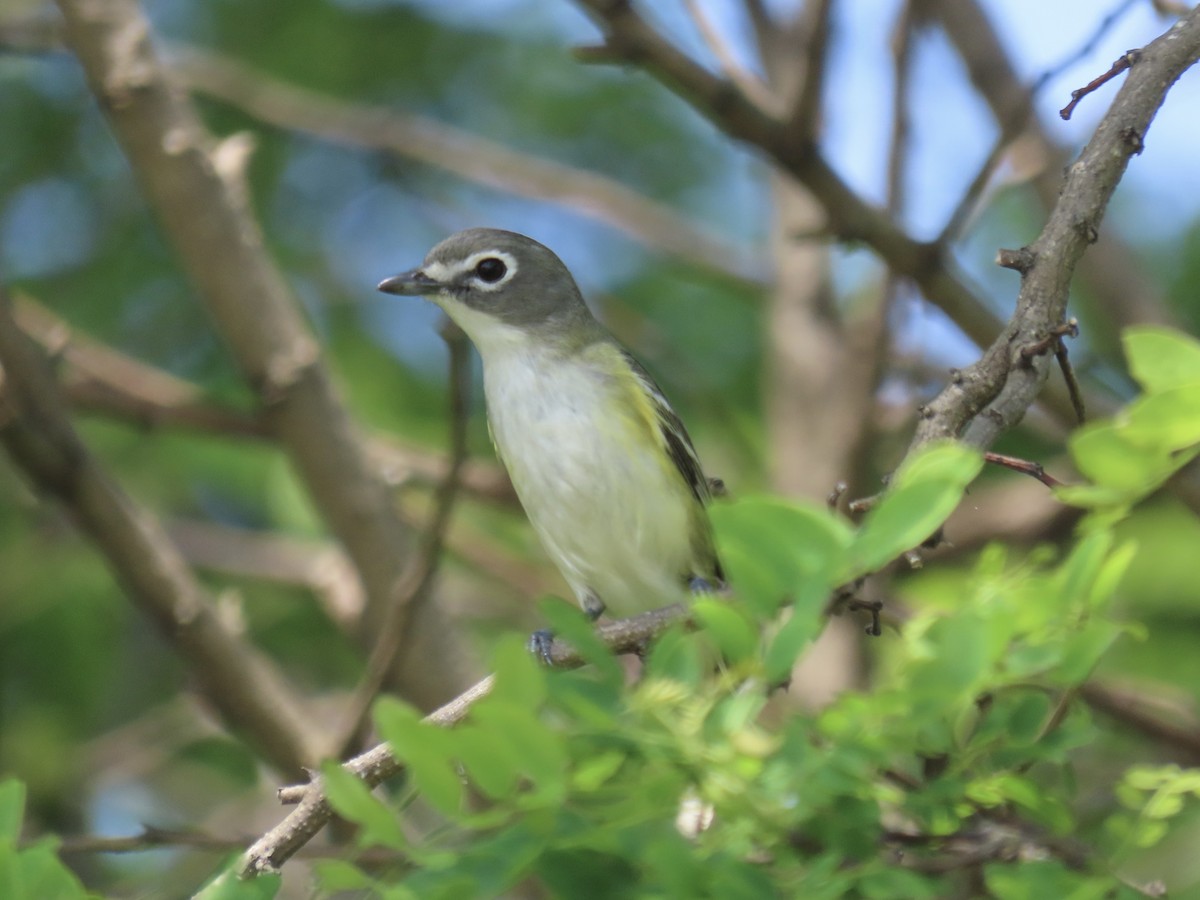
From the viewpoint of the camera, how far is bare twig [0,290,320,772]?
4.43 meters

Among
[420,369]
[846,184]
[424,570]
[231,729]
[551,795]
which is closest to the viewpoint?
[551,795]

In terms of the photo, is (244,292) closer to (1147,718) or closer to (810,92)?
(810,92)

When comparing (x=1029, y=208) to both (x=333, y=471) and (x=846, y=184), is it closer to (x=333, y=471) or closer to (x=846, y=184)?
(x=846, y=184)

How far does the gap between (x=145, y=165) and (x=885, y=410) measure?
3.28 meters

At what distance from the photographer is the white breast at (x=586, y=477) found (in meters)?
4.51

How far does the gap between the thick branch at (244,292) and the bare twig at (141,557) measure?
1.62 ft

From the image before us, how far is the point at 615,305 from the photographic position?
22.2 feet

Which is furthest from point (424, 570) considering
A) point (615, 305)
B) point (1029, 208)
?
point (1029, 208)

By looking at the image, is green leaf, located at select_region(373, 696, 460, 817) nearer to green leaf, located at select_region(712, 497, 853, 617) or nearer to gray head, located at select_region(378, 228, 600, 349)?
green leaf, located at select_region(712, 497, 853, 617)

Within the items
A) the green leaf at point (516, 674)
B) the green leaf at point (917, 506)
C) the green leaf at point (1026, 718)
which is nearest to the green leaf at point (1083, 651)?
the green leaf at point (1026, 718)

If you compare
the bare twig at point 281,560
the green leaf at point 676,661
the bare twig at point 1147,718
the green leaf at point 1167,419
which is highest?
the green leaf at point 1167,419

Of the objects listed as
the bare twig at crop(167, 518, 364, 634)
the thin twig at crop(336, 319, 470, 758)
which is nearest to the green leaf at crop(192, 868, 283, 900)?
the thin twig at crop(336, 319, 470, 758)

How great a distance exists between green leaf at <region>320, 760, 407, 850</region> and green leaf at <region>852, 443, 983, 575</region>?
71cm

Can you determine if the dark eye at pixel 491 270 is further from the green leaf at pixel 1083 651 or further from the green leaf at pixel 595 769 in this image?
the green leaf at pixel 1083 651
